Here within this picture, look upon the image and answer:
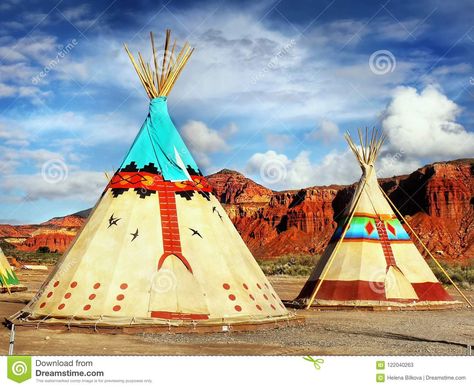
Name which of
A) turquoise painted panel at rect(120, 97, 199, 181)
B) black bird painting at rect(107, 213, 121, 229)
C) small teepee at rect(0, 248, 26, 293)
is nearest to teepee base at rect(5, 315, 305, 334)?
black bird painting at rect(107, 213, 121, 229)

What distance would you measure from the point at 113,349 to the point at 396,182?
324 feet

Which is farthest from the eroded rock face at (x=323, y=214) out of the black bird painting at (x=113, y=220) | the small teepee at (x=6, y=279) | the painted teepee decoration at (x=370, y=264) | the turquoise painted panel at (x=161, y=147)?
the black bird painting at (x=113, y=220)

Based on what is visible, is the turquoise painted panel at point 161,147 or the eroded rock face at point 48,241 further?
the eroded rock face at point 48,241

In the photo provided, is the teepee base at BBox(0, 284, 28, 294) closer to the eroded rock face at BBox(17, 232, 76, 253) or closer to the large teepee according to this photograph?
the large teepee

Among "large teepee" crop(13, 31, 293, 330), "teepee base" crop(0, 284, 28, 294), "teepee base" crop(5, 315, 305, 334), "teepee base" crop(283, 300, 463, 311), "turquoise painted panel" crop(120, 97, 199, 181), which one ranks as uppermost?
"turquoise painted panel" crop(120, 97, 199, 181)

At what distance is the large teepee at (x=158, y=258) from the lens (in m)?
13.7

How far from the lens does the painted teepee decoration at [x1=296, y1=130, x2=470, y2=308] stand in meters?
21.6

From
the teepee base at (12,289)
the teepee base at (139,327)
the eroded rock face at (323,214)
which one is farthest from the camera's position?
the eroded rock face at (323,214)

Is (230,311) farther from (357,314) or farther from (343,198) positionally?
(343,198)

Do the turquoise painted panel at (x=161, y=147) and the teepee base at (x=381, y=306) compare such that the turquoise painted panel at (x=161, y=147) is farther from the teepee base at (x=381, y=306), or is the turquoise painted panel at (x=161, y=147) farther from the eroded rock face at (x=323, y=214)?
the eroded rock face at (x=323, y=214)

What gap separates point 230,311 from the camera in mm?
14086

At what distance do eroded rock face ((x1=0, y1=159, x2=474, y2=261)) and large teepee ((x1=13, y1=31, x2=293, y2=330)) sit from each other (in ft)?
169

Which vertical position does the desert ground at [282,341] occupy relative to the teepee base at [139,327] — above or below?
below

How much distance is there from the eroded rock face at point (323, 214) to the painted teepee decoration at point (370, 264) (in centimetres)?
4661
